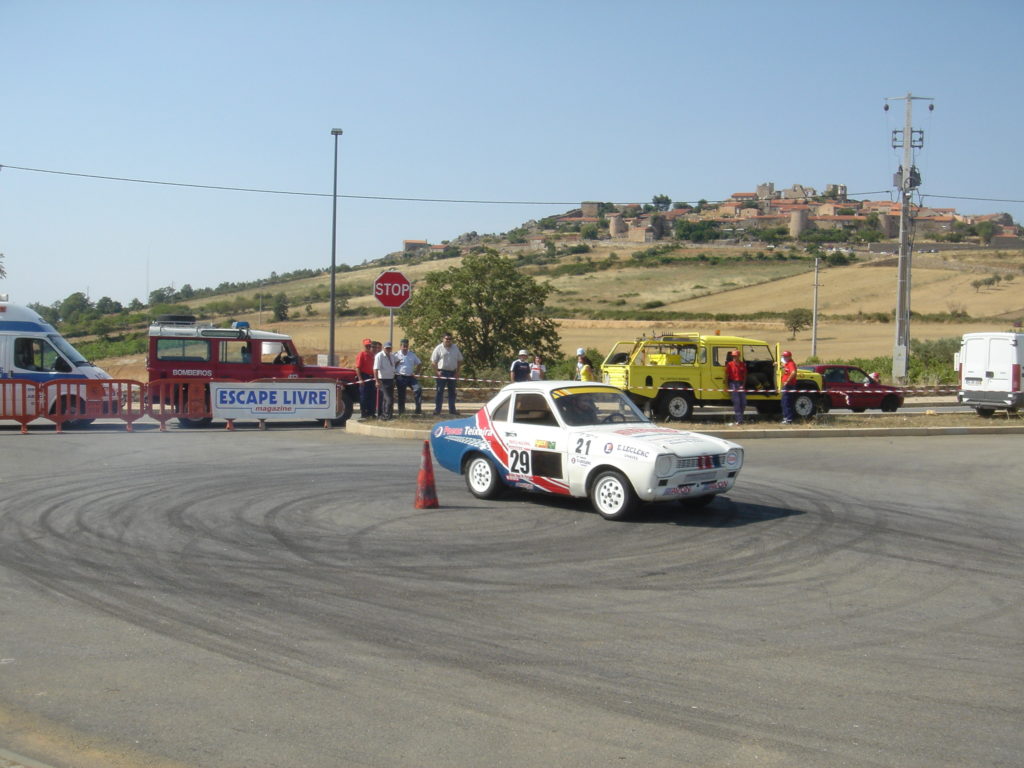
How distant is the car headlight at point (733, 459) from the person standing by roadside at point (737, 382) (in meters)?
11.0

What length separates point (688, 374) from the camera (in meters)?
24.6

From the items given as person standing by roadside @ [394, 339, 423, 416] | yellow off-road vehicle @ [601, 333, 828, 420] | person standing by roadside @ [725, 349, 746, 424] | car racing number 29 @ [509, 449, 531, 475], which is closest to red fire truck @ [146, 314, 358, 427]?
person standing by roadside @ [394, 339, 423, 416]

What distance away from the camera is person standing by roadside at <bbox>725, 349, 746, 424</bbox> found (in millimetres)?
22906

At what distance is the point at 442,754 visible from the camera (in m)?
5.26

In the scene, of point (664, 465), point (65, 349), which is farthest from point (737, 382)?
point (65, 349)

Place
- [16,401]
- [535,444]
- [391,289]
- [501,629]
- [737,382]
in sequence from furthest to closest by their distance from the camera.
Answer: [391,289]
[737,382]
[16,401]
[535,444]
[501,629]

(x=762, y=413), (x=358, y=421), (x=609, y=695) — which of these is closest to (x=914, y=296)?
(x=762, y=413)

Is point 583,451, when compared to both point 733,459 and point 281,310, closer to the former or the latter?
point 733,459

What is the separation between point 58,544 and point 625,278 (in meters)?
101

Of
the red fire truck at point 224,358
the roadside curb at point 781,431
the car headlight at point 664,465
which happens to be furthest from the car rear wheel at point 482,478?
the red fire truck at point 224,358

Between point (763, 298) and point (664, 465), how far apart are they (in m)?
82.1

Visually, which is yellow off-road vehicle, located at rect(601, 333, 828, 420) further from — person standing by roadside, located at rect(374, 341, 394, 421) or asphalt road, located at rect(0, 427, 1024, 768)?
asphalt road, located at rect(0, 427, 1024, 768)

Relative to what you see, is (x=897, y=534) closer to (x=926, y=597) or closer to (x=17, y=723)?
(x=926, y=597)

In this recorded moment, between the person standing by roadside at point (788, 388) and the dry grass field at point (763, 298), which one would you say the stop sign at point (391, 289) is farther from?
the dry grass field at point (763, 298)
